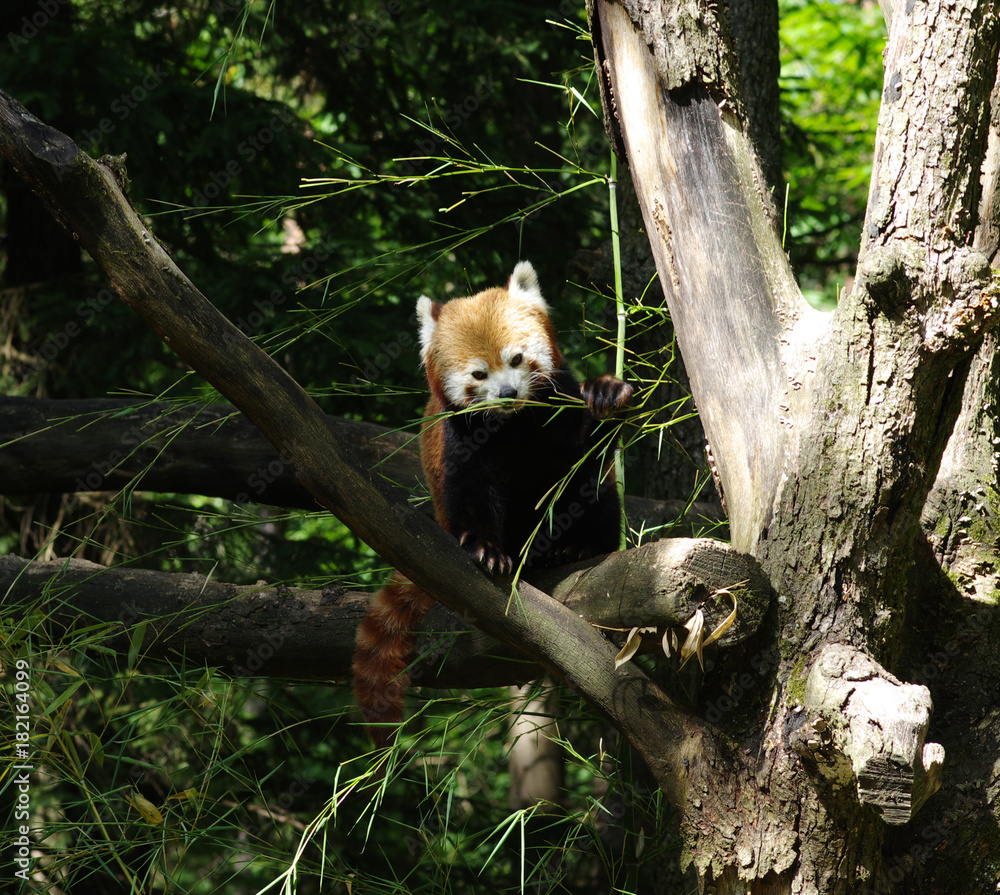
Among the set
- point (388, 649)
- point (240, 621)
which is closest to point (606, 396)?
point (388, 649)

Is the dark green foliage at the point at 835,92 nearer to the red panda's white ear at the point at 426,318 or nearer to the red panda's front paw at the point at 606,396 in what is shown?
the red panda's white ear at the point at 426,318

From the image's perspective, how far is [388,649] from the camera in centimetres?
245

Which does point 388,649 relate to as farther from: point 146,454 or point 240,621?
point 146,454

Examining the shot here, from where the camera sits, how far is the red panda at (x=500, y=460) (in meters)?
2.42

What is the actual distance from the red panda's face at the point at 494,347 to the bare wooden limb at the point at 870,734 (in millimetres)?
1083

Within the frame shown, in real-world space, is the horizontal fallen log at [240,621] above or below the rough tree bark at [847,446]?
below

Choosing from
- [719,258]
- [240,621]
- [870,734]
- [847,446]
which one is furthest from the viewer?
[240,621]

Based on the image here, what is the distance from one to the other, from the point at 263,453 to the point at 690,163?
91.8 inches

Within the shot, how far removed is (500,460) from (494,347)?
0.34 metres

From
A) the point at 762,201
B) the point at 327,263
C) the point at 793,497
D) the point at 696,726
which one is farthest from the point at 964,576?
the point at 327,263

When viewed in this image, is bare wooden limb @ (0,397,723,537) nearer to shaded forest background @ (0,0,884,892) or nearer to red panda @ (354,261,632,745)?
shaded forest background @ (0,0,884,892)

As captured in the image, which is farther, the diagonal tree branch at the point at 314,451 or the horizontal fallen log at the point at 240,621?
the horizontal fallen log at the point at 240,621

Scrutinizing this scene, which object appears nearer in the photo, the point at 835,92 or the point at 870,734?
the point at 870,734

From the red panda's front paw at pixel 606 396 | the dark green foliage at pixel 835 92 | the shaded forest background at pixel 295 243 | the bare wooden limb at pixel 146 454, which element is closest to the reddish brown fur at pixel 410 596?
the red panda's front paw at pixel 606 396
